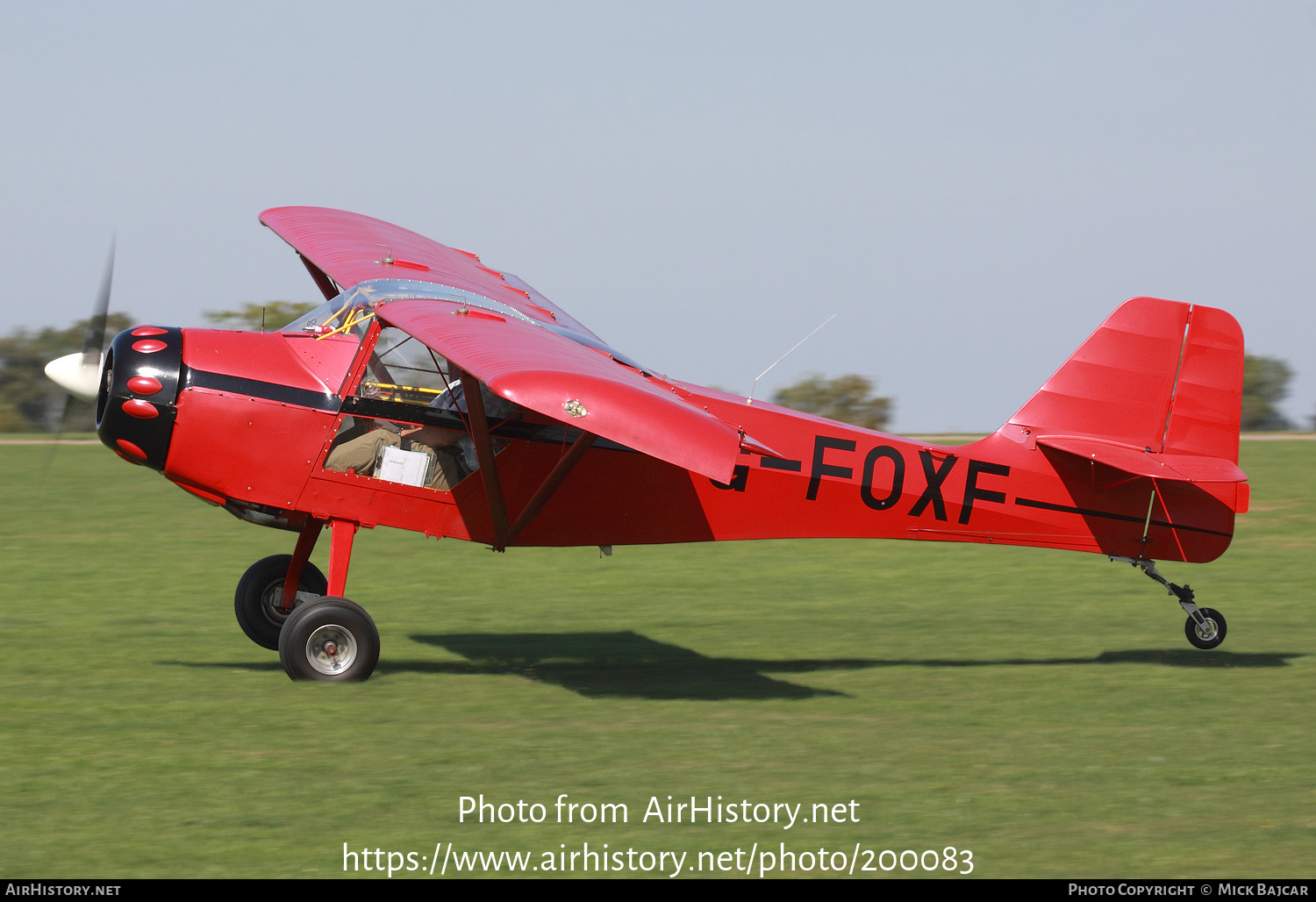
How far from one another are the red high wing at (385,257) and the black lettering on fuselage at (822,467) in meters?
2.36

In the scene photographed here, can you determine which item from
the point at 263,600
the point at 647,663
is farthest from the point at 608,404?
the point at 263,600

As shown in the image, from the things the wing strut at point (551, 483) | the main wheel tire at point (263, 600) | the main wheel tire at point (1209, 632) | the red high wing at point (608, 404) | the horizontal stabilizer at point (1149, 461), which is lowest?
the main wheel tire at point (263, 600)

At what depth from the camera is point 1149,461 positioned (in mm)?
11156

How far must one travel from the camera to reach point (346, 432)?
9859mm

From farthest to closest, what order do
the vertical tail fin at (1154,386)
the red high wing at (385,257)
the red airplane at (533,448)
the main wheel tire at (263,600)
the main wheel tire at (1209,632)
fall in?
1. the main wheel tire at (1209,632)
2. the vertical tail fin at (1154,386)
3. the red high wing at (385,257)
4. the main wheel tire at (263,600)
5. the red airplane at (533,448)

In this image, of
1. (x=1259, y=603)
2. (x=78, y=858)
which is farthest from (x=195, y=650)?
(x=1259, y=603)

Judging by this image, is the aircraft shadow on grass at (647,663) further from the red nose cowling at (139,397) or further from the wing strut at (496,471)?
the red nose cowling at (139,397)

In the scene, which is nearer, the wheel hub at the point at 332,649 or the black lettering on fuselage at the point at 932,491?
the wheel hub at the point at 332,649

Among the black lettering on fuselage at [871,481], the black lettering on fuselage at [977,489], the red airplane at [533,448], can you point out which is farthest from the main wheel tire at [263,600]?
the black lettering on fuselage at [977,489]

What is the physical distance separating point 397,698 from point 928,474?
4538 millimetres

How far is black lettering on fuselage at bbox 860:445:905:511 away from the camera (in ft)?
35.6

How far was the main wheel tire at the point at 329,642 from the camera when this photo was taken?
965 cm

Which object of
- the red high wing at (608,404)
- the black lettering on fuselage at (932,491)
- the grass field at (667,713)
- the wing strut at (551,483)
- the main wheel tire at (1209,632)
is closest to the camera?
the grass field at (667,713)

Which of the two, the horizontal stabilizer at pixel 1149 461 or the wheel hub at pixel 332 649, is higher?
the horizontal stabilizer at pixel 1149 461
